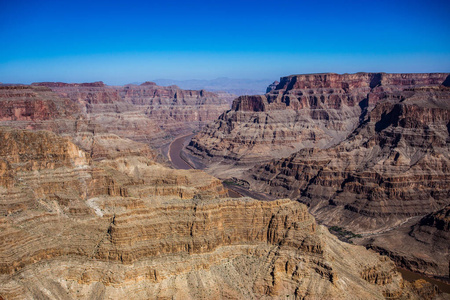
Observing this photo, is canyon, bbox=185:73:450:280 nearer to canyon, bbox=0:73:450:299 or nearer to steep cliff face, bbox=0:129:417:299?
canyon, bbox=0:73:450:299

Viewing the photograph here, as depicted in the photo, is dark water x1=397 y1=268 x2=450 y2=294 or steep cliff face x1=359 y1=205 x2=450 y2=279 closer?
dark water x1=397 y1=268 x2=450 y2=294

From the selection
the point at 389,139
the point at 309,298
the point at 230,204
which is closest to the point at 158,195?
the point at 230,204

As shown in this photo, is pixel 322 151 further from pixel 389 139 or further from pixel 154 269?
pixel 154 269

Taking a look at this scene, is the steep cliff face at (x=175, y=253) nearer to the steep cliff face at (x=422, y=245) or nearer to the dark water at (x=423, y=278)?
the dark water at (x=423, y=278)

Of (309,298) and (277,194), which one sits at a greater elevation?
(309,298)

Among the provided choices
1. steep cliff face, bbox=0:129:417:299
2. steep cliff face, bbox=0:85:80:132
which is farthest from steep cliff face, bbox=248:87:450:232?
steep cliff face, bbox=0:85:80:132
